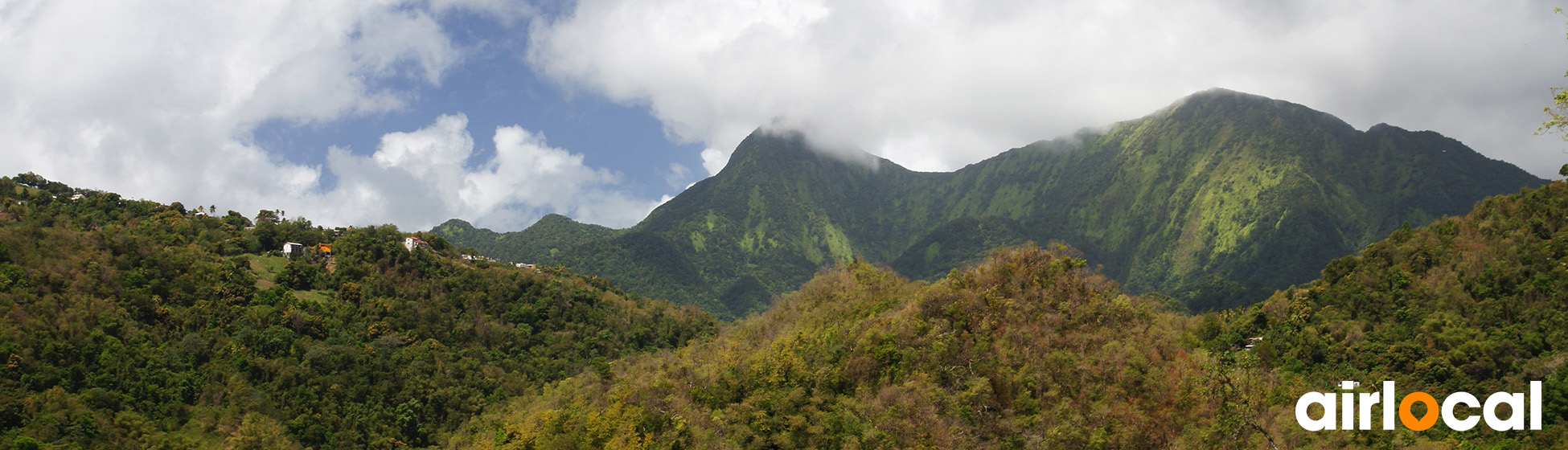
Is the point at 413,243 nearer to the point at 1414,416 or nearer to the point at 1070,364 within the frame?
the point at 1070,364

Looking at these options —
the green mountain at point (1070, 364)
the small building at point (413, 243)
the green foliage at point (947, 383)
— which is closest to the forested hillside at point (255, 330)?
the small building at point (413, 243)

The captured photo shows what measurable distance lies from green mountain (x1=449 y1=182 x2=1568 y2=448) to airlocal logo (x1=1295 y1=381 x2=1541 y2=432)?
3.00ft

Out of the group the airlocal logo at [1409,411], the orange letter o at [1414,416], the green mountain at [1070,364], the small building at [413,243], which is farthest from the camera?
the small building at [413,243]

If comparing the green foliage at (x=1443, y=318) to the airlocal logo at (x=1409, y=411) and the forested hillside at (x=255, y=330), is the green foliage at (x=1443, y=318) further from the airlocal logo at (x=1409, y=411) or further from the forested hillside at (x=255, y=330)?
the forested hillside at (x=255, y=330)

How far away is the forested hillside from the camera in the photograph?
72.6 metres

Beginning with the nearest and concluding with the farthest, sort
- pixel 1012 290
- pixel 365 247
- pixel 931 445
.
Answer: pixel 931 445
pixel 1012 290
pixel 365 247

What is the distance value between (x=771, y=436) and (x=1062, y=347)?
58.6ft

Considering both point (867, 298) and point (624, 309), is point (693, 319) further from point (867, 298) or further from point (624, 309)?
point (867, 298)

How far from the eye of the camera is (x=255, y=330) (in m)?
87.7

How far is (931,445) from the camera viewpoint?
4247cm

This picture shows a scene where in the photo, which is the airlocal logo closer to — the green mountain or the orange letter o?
the orange letter o

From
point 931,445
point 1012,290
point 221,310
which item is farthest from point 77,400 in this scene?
point 1012,290

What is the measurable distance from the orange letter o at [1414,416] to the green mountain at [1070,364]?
92 centimetres

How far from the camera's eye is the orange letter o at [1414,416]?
5216cm
